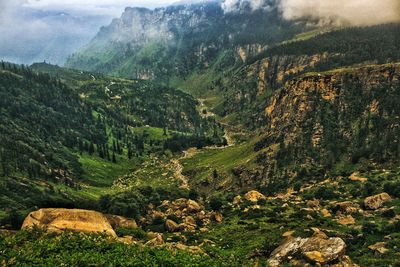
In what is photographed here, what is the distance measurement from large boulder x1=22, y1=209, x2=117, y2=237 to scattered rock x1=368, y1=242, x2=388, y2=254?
4536 cm

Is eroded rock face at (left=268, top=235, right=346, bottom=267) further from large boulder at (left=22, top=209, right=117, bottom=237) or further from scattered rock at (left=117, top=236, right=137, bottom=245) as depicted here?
large boulder at (left=22, top=209, right=117, bottom=237)

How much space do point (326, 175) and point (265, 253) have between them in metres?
110

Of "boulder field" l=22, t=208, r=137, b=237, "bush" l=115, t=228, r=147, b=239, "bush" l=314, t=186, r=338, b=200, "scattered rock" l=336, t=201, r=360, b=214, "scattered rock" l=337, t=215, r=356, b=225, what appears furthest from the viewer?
"bush" l=314, t=186, r=338, b=200

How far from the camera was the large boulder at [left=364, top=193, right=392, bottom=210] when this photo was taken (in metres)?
118

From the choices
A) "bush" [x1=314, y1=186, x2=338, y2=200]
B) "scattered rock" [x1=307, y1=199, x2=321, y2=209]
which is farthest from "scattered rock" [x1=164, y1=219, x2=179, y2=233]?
"bush" [x1=314, y1=186, x2=338, y2=200]

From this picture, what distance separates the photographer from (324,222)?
104m

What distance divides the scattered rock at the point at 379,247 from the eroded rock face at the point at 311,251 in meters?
12.3

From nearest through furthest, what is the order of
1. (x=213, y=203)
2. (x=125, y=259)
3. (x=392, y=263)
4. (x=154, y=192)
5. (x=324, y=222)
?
(x=125, y=259), (x=392, y=263), (x=324, y=222), (x=213, y=203), (x=154, y=192)

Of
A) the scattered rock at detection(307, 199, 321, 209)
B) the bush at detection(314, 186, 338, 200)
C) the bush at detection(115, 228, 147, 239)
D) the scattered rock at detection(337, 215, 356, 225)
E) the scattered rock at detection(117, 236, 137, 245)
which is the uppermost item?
the scattered rock at detection(117, 236, 137, 245)

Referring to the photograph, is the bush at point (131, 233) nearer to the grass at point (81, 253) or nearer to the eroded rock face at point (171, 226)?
the grass at point (81, 253)

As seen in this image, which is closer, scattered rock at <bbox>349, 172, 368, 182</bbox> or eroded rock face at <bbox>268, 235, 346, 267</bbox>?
eroded rock face at <bbox>268, 235, 346, 267</bbox>

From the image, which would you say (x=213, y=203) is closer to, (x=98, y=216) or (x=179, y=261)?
(x=98, y=216)

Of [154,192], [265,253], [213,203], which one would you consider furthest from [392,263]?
[154,192]

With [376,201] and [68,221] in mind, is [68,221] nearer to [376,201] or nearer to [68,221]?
[68,221]
